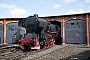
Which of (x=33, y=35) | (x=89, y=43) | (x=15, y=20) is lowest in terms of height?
(x=89, y=43)

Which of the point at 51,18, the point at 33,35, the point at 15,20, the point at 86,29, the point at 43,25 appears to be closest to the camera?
the point at 33,35

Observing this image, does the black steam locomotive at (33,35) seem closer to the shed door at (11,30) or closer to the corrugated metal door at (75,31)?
the corrugated metal door at (75,31)

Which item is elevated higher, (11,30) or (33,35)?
(11,30)

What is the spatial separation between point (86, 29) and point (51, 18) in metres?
6.26

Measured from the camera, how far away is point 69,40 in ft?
87.5

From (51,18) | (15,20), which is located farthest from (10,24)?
(51,18)

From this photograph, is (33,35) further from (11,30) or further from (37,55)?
(11,30)

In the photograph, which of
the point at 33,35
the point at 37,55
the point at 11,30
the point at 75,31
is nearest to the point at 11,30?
the point at 11,30

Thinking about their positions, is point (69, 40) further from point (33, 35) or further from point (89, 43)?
point (33, 35)

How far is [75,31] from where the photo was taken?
26.3 m

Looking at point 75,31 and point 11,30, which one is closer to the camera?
point 75,31

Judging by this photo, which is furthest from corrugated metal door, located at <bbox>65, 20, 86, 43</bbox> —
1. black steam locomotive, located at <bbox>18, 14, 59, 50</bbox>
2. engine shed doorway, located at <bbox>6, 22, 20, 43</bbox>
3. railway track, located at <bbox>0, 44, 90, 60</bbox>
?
railway track, located at <bbox>0, 44, 90, 60</bbox>

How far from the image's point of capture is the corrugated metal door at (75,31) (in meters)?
25.8

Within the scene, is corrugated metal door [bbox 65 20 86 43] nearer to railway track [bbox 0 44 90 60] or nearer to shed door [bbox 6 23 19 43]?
shed door [bbox 6 23 19 43]
